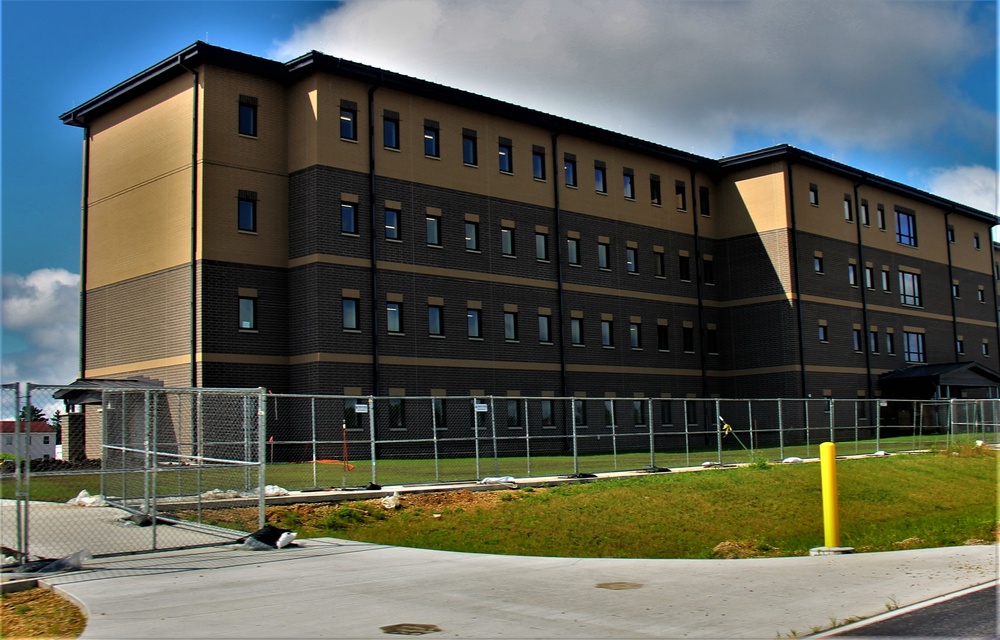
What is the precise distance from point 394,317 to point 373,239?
10.3 feet

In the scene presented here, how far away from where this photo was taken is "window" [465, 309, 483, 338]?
4072 centimetres

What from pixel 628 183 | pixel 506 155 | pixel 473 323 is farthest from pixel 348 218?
pixel 628 183

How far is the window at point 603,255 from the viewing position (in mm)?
46812

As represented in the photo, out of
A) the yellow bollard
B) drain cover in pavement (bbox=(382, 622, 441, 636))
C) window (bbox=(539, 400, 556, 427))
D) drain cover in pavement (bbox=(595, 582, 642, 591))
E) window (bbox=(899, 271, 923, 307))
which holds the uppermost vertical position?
window (bbox=(899, 271, 923, 307))

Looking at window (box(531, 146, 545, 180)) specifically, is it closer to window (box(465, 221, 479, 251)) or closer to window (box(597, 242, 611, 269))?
window (box(465, 221, 479, 251))

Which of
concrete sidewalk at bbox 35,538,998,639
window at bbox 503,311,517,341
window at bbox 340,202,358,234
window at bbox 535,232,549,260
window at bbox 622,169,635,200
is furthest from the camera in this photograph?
window at bbox 622,169,635,200

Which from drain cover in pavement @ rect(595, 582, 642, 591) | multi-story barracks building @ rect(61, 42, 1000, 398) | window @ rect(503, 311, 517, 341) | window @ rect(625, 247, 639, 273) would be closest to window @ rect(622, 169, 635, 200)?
multi-story barracks building @ rect(61, 42, 1000, 398)

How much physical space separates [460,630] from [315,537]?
7802 mm

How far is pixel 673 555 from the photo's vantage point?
50.0 ft

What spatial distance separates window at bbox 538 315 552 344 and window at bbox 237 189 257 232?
13.8m

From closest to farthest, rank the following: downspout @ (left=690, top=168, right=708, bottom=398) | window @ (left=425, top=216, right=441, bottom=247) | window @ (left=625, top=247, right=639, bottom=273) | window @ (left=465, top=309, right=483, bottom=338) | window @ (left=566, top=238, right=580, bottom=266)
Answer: window @ (left=425, top=216, right=441, bottom=247), window @ (left=465, top=309, right=483, bottom=338), window @ (left=566, top=238, right=580, bottom=266), window @ (left=625, top=247, right=639, bottom=273), downspout @ (left=690, top=168, right=708, bottom=398)

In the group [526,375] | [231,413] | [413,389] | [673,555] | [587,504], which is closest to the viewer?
[673,555]

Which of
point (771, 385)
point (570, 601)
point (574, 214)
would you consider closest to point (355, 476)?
point (570, 601)

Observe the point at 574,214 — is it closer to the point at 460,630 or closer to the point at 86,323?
the point at 86,323
